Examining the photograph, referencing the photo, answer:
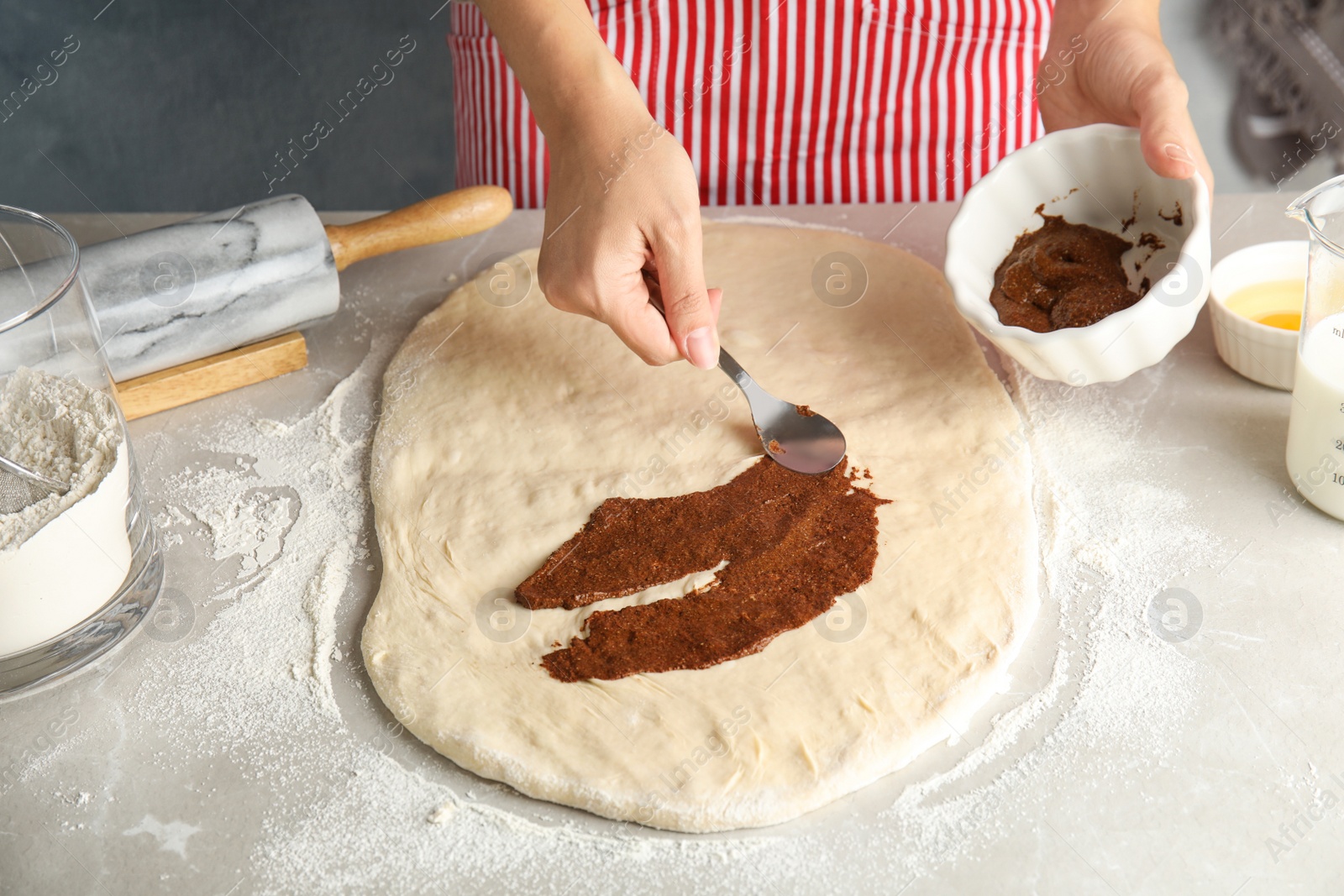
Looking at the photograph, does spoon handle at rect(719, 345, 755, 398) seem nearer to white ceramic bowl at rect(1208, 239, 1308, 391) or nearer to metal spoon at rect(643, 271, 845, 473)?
metal spoon at rect(643, 271, 845, 473)

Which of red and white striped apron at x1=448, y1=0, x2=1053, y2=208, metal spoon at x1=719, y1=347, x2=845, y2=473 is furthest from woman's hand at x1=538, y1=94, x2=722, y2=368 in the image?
red and white striped apron at x1=448, y1=0, x2=1053, y2=208

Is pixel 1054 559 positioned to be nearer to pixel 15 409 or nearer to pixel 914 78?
pixel 914 78

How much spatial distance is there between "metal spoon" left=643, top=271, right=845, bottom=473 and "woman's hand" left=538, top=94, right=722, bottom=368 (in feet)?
0.25

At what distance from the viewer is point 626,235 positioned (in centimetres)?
127

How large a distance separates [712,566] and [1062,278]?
2.15ft

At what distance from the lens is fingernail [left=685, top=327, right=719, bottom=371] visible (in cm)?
127

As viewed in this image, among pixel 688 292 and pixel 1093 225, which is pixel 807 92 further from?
pixel 688 292

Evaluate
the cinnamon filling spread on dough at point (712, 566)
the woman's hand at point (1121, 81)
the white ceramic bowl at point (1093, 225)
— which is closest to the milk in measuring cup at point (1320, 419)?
the white ceramic bowl at point (1093, 225)

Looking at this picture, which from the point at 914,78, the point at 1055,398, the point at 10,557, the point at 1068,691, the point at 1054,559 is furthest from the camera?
the point at 914,78

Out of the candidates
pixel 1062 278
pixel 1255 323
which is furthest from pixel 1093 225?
pixel 1255 323

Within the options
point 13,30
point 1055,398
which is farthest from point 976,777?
point 13,30

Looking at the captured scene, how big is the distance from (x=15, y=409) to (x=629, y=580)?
0.74 metres

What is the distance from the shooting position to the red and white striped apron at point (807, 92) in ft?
5.88

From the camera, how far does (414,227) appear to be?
1670mm
